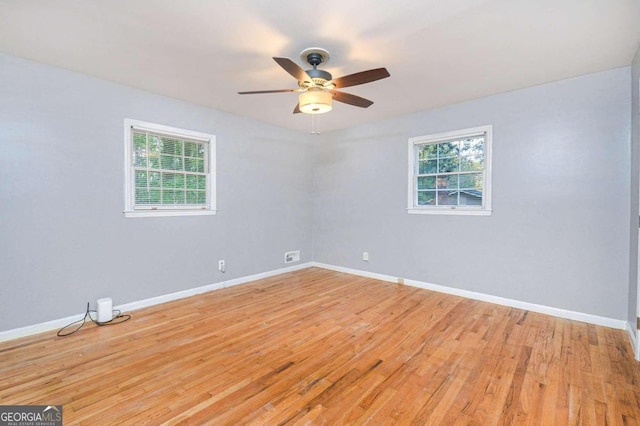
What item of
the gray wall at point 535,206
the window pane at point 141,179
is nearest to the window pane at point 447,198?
the gray wall at point 535,206

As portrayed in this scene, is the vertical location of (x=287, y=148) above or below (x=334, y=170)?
above

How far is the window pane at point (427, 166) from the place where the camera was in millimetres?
4344

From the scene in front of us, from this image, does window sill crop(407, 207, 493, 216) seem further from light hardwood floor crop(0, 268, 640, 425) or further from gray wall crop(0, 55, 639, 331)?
Result: light hardwood floor crop(0, 268, 640, 425)

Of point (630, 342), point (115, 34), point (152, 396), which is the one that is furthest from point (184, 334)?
point (630, 342)

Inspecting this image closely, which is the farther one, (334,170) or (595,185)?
(334,170)

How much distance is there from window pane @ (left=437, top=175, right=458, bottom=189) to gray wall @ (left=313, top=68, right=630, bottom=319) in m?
0.45

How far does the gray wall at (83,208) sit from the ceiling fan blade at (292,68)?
2260mm

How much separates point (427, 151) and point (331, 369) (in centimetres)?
339

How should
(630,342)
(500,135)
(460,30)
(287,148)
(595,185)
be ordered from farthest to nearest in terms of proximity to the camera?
(287,148) < (500,135) < (595,185) < (630,342) < (460,30)

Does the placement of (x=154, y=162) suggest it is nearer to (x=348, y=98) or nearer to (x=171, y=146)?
(x=171, y=146)

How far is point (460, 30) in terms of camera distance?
230cm

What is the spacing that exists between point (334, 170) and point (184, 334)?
145 inches

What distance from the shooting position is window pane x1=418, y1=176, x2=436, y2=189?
172 inches

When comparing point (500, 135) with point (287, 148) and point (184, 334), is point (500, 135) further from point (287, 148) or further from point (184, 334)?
point (184, 334)
